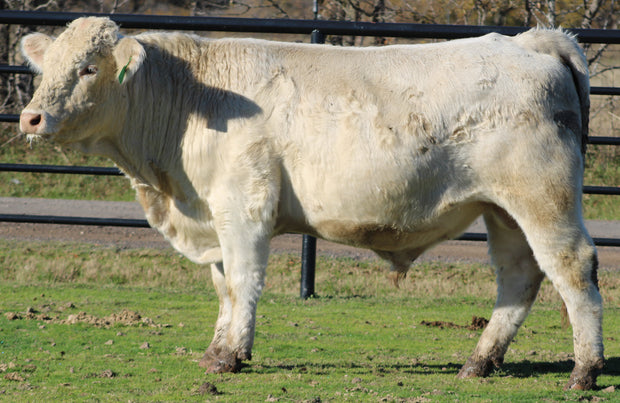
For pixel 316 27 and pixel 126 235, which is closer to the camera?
pixel 316 27

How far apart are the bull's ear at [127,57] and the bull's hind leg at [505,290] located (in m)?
1.97

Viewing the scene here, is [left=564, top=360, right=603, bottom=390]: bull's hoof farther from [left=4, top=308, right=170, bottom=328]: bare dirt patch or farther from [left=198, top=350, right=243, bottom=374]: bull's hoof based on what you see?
[left=4, top=308, right=170, bottom=328]: bare dirt patch

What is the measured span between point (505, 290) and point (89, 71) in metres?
2.44

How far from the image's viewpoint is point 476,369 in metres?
4.54

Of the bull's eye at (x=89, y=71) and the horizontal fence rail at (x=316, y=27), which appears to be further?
the horizontal fence rail at (x=316, y=27)

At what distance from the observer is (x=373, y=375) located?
176 inches

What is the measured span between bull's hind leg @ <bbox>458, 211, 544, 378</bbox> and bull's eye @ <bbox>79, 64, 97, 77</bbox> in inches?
84.8

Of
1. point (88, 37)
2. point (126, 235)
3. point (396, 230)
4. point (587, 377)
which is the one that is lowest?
point (126, 235)

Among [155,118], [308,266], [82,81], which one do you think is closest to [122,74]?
[82,81]

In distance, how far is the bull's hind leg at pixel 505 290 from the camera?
457cm

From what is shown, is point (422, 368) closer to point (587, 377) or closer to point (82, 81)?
point (587, 377)

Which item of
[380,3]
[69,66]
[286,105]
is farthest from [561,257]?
[380,3]

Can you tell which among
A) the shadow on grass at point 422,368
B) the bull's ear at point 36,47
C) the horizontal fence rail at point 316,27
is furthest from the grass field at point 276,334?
the horizontal fence rail at point 316,27

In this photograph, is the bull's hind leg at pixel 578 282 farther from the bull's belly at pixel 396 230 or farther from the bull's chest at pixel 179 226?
the bull's chest at pixel 179 226
